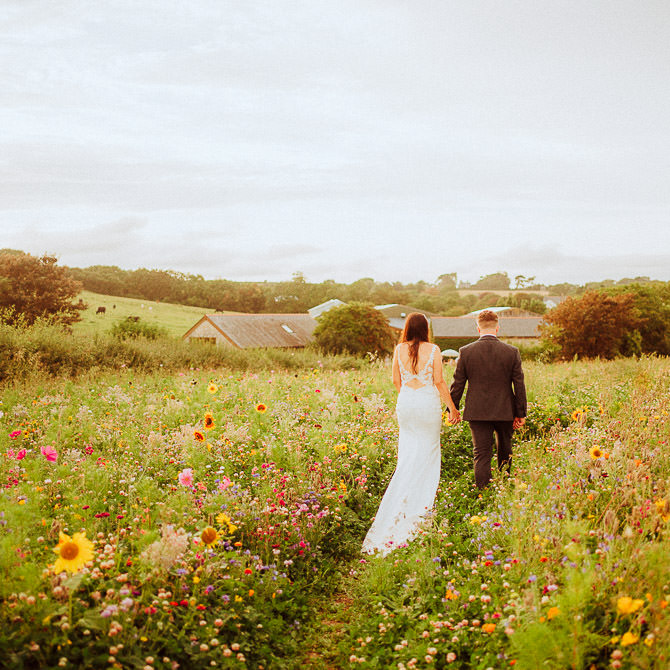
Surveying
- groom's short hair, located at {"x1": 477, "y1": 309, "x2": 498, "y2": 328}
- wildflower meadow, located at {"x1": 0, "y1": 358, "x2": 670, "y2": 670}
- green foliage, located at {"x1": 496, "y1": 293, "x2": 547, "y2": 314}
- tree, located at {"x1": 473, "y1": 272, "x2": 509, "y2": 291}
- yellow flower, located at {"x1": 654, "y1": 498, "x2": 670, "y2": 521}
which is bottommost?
wildflower meadow, located at {"x1": 0, "y1": 358, "x2": 670, "y2": 670}

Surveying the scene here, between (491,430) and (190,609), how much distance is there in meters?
4.11

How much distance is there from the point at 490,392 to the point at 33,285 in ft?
137

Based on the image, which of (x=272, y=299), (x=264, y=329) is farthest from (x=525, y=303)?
(x=264, y=329)

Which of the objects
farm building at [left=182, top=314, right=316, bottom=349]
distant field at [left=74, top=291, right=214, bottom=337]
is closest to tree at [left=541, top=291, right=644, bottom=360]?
farm building at [left=182, top=314, right=316, bottom=349]

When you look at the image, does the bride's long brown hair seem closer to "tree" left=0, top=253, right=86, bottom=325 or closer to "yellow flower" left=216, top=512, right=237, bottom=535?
"yellow flower" left=216, top=512, right=237, bottom=535

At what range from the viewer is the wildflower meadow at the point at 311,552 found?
301cm

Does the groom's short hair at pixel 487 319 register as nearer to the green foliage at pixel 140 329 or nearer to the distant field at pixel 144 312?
the green foliage at pixel 140 329

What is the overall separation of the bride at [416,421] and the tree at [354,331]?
107ft

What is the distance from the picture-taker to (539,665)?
2801 mm

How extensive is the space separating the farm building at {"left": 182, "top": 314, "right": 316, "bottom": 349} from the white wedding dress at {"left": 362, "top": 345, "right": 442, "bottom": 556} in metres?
37.9

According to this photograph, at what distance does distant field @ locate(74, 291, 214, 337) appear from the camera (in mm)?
52875

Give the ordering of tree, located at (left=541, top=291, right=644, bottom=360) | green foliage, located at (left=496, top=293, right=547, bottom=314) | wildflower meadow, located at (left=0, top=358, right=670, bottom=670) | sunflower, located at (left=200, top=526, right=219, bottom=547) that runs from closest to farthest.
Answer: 1. wildflower meadow, located at (left=0, top=358, right=670, bottom=670)
2. sunflower, located at (left=200, top=526, right=219, bottom=547)
3. tree, located at (left=541, top=291, right=644, bottom=360)
4. green foliage, located at (left=496, top=293, right=547, bottom=314)

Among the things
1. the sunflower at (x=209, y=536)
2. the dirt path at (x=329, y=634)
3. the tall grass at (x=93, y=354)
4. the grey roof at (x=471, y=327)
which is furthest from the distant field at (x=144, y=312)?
the sunflower at (x=209, y=536)

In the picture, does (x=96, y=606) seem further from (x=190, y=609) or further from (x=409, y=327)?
(x=409, y=327)
